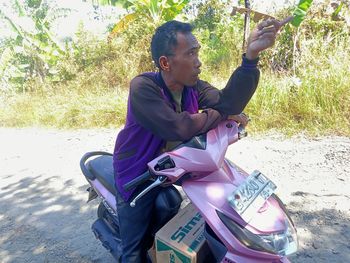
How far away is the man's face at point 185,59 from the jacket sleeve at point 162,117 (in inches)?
5.6

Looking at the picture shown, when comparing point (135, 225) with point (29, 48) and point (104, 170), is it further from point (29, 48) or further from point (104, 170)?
point (29, 48)

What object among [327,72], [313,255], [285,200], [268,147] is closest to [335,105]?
[327,72]

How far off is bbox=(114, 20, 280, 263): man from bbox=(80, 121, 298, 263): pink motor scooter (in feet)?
0.33

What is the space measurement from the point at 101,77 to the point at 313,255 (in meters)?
7.41

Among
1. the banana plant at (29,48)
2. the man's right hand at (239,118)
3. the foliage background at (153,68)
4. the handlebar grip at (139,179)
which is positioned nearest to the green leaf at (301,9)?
the foliage background at (153,68)

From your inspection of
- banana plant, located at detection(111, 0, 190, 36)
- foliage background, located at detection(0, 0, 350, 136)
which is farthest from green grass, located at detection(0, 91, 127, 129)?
banana plant, located at detection(111, 0, 190, 36)

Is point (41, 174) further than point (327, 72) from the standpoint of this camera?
No

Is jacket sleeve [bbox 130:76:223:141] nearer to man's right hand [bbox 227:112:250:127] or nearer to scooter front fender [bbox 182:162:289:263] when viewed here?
man's right hand [bbox 227:112:250:127]

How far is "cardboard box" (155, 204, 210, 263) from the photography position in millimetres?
1657

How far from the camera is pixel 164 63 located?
1.68m

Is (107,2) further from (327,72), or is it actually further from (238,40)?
(327,72)

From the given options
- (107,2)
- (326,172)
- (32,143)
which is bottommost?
(32,143)

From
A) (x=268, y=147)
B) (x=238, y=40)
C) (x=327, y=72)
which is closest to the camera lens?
(x=268, y=147)

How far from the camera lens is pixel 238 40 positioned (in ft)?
24.8
